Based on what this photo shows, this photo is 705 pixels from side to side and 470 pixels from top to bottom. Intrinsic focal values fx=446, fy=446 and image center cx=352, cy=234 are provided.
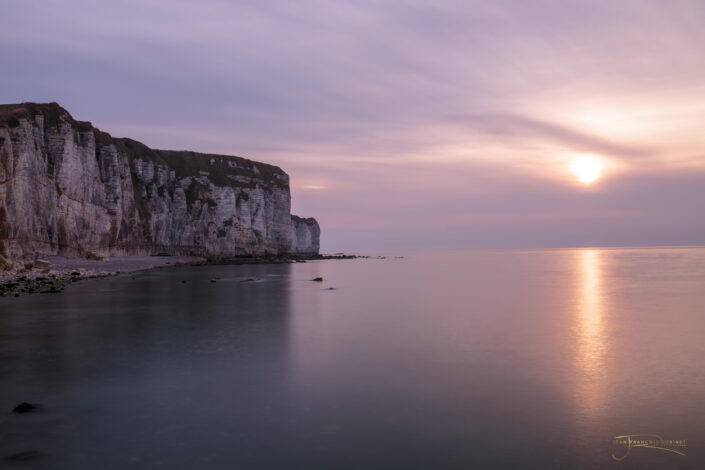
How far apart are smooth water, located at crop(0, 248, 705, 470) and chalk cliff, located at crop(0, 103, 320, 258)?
32.5 meters

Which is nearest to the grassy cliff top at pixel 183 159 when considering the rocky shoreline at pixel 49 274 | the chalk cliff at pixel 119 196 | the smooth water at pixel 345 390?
the chalk cliff at pixel 119 196

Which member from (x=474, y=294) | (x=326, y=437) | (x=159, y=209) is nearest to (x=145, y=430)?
(x=326, y=437)

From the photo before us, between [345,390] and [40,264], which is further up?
[40,264]

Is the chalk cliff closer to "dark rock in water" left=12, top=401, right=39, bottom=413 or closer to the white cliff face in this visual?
"dark rock in water" left=12, top=401, right=39, bottom=413

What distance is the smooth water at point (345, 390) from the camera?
23.0ft

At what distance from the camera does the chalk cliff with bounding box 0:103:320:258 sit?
154 feet

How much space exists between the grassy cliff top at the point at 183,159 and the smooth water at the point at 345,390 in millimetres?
48910

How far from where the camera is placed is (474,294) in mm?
33875

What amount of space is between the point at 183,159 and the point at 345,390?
114165mm

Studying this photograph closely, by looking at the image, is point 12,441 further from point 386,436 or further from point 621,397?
point 621,397

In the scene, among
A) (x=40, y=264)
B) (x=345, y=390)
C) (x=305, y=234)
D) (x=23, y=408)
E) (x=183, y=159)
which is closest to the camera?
(x=23, y=408)

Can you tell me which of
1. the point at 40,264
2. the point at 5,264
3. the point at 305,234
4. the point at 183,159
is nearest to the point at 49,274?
the point at 5,264

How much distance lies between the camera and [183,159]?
114m

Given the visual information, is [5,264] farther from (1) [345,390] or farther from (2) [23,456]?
(1) [345,390]
